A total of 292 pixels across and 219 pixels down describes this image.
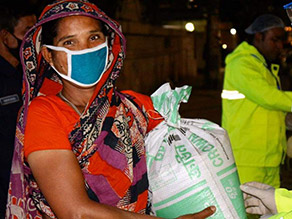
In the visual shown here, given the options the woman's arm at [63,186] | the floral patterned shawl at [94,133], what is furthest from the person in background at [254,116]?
the woman's arm at [63,186]

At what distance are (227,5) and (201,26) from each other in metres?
4.17

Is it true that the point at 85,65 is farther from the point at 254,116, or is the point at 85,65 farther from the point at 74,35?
the point at 254,116

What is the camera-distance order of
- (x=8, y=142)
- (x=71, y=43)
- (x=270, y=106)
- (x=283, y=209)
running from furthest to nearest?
(x=270, y=106) < (x=8, y=142) < (x=71, y=43) < (x=283, y=209)

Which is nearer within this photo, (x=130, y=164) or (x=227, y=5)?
(x=130, y=164)

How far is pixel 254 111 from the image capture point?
13.3 ft

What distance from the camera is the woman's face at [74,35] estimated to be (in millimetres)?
2131

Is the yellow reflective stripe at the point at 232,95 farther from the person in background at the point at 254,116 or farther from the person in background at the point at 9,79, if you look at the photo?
the person in background at the point at 9,79

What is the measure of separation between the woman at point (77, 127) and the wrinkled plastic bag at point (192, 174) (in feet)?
0.19

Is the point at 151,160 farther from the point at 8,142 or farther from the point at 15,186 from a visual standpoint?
the point at 8,142

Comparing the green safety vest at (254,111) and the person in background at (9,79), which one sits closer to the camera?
the person in background at (9,79)

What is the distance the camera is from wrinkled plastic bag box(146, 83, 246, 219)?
2.10 m

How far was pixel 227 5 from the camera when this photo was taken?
20141 millimetres

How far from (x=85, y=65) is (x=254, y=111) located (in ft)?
7.29

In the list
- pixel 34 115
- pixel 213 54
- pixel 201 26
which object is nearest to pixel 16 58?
pixel 34 115
